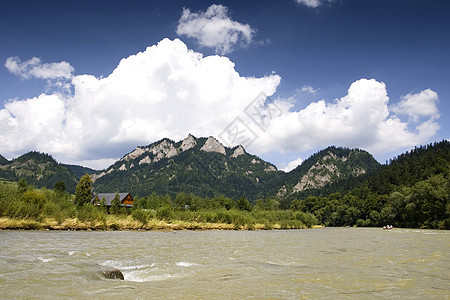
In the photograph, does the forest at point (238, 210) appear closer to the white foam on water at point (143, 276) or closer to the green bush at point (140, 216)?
the green bush at point (140, 216)

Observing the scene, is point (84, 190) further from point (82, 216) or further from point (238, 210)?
point (82, 216)

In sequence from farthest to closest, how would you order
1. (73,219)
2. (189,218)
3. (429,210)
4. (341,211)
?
(341,211), (429,210), (189,218), (73,219)

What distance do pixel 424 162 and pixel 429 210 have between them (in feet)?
287

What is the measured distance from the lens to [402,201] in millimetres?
85625

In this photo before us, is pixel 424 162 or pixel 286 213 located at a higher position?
pixel 424 162

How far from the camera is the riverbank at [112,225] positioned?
2861 cm

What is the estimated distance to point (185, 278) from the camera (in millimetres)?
8727

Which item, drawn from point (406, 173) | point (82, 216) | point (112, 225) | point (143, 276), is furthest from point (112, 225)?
point (406, 173)

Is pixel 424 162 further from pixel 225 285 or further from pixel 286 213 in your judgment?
pixel 225 285

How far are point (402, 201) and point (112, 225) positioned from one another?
3131 inches

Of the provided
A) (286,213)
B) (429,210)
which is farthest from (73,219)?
(429,210)

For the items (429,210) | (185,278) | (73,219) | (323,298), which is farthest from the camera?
(429,210)

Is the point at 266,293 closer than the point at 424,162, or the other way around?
the point at 266,293

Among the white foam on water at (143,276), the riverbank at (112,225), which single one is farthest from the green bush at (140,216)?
the white foam on water at (143,276)
